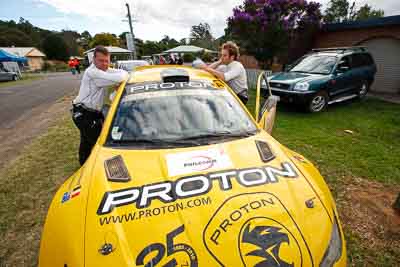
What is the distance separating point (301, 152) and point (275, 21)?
926 centimetres

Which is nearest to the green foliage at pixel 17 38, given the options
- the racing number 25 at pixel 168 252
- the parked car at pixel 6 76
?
the parked car at pixel 6 76

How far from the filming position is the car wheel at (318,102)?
21.6ft

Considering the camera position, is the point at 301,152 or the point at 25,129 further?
the point at 25,129

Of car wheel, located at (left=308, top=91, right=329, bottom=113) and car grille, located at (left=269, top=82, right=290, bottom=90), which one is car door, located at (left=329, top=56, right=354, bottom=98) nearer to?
car wheel, located at (left=308, top=91, right=329, bottom=113)

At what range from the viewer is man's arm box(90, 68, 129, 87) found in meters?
2.86

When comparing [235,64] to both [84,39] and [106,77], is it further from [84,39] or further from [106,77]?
[84,39]

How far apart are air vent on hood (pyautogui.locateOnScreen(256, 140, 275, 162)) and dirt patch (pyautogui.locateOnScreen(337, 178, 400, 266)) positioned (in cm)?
146

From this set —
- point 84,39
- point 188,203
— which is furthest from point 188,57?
point 84,39

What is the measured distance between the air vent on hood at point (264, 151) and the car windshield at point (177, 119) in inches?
7.2

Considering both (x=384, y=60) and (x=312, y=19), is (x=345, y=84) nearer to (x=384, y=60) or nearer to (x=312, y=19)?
(x=384, y=60)

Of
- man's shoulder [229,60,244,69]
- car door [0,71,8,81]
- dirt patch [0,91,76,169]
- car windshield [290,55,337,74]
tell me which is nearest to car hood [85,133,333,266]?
man's shoulder [229,60,244,69]

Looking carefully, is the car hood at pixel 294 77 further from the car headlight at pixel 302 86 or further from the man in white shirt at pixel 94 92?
the man in white shirt at pixel 94 92

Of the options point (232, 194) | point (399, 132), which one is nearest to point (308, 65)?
point (399, 132)

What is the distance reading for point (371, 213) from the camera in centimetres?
267
